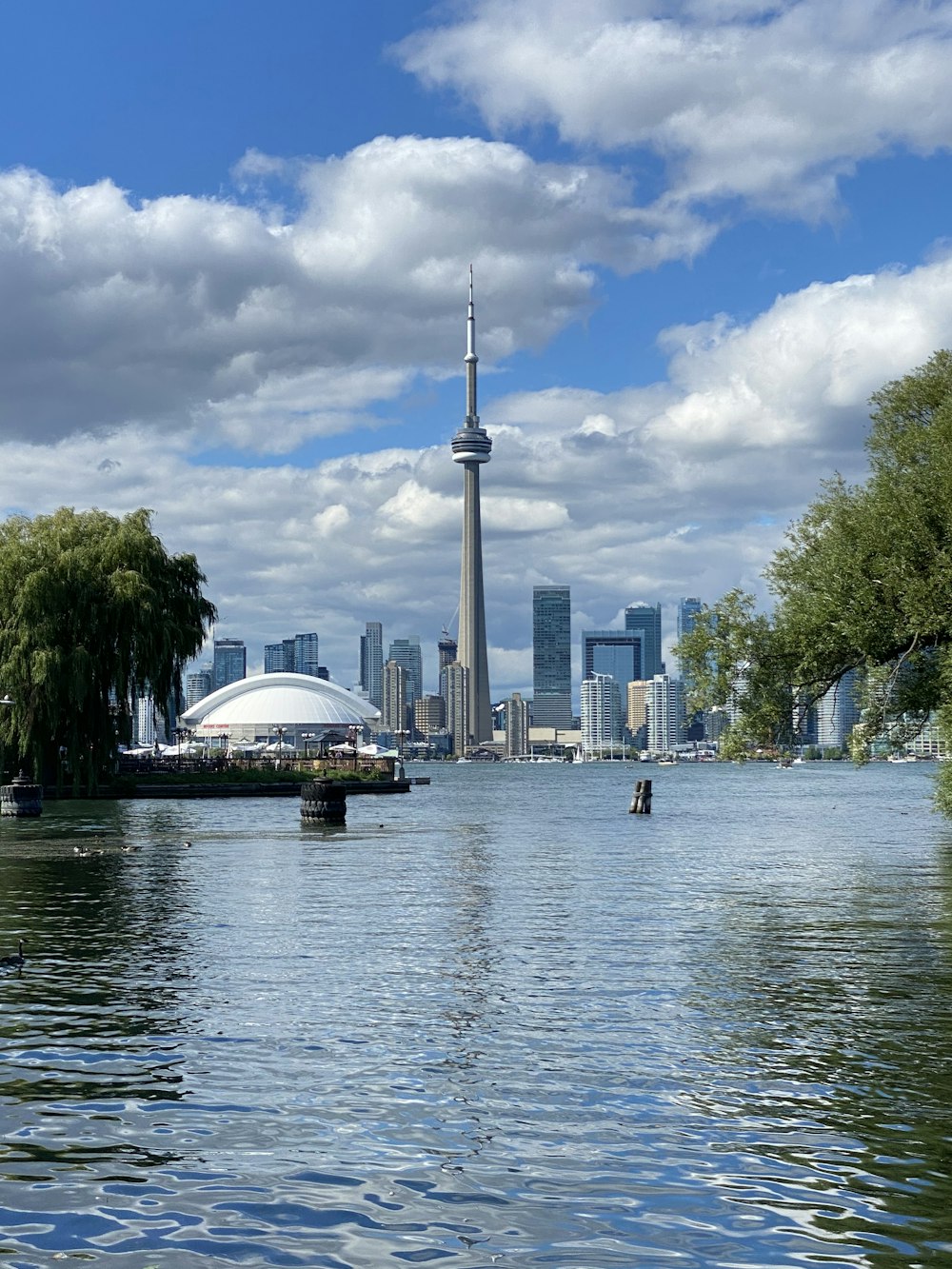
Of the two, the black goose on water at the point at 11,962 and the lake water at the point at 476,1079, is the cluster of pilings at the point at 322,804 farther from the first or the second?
the black goose on water at the point at 11,962

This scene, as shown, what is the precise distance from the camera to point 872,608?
37.8m

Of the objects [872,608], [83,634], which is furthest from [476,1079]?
[83,634]

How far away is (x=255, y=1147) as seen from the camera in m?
11.2

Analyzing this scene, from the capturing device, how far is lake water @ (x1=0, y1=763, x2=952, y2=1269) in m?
9.34

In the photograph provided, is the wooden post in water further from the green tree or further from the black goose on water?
the black goose on water

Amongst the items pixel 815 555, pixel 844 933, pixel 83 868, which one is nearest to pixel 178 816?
pixel 83 868

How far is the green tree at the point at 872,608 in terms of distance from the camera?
37.2 meters

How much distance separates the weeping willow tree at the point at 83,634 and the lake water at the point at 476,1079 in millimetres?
39392

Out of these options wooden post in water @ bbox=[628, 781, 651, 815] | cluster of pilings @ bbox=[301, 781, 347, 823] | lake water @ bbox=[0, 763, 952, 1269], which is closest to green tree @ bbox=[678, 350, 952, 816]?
lake water @ bbox=[0, 763, 952, 1269]

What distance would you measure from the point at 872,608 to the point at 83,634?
44871 millimetres

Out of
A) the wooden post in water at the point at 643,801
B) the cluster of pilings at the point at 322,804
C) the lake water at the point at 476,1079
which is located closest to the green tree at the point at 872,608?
the lake water at the point at 476,1079

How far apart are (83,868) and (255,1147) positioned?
90.7 feet

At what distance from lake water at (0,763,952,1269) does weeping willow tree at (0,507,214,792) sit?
129 ft

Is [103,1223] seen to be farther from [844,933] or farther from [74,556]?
[74,556]
